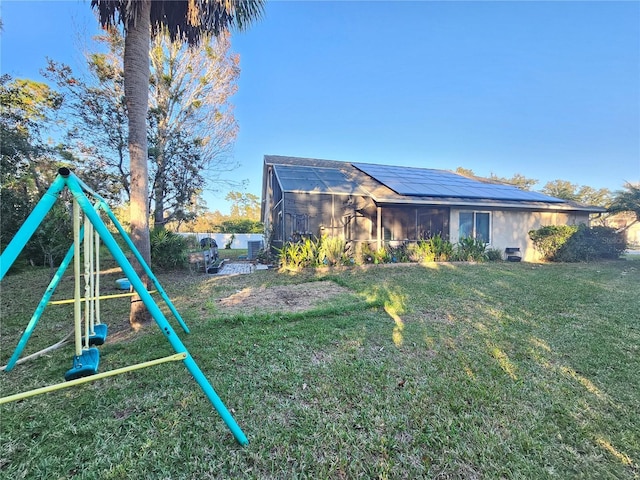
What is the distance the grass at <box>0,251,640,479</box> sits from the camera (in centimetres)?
174

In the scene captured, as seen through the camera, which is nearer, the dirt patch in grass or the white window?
the dirt patch in grass

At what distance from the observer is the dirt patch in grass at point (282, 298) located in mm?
4934

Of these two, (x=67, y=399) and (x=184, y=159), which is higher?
(x=184, y=159)

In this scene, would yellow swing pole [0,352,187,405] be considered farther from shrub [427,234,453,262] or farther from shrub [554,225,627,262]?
shrub [554,225,627,262]

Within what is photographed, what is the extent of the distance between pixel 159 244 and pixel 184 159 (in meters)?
5.12

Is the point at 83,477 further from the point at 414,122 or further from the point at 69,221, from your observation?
the point at 414,122

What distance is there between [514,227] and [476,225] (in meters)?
1.94

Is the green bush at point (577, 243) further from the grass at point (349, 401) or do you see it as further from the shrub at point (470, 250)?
the grass at point (349, 401)

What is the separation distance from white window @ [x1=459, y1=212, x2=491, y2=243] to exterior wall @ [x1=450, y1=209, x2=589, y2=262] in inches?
6.2

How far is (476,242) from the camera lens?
11086mm

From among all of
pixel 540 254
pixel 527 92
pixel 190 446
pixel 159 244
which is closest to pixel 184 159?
pixel 159 244

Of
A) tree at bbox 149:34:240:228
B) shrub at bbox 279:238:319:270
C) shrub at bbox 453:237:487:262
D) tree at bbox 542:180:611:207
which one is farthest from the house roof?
tree at bbox 542:180:611:207

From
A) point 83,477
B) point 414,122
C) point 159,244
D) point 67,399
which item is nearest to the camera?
point 83,477

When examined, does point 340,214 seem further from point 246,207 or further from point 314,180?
point 246,207
